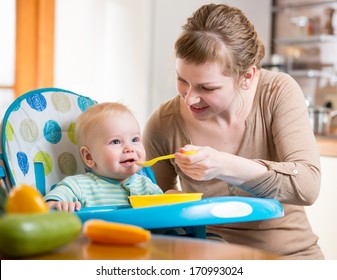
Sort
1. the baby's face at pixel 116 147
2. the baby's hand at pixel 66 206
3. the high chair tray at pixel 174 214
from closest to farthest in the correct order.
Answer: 1. the high chair tray at pixel 174 214
2. the baby's hand at pixel 66 206
3. the baby's face at pixel 116 147

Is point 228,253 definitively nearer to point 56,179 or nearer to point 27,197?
point 27,197

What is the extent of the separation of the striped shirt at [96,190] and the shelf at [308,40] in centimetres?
281

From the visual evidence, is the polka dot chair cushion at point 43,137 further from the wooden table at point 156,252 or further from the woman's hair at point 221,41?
the wooden table at point 156,252

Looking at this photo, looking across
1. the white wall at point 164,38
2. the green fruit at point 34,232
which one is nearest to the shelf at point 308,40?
the white wall at point 164,38

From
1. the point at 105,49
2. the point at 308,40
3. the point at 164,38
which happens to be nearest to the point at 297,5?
the point at 308,40

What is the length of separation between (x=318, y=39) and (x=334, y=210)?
5.62ft

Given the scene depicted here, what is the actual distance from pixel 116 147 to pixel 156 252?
82cm

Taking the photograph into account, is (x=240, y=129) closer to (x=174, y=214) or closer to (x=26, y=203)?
(x=174, y=214)

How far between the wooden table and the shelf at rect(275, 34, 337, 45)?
11.6 feet

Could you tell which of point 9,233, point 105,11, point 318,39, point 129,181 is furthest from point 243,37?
point 318,39

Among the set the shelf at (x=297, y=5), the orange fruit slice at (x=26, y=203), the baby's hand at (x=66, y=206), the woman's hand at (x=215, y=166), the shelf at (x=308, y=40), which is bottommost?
the baby's hand at (x=66, y=206)

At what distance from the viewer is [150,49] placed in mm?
3814

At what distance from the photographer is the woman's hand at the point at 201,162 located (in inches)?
53.6

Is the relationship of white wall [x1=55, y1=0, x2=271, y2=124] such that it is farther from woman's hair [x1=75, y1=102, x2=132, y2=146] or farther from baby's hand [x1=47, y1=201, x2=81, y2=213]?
baby's hand [x1=47, y1=201, x2=81, y2=213]
